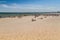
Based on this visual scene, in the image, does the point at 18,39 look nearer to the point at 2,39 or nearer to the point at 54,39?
the point at 2,39

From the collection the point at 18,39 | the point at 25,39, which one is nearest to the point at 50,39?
the point at 25,39

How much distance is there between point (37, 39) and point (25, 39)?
2.32 ft

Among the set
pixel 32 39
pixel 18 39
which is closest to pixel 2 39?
pixel 18 39

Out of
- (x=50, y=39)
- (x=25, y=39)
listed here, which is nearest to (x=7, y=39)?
(x=25, y=39)

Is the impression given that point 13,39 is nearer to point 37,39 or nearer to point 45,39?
point 37,39

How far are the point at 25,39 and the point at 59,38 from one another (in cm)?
206

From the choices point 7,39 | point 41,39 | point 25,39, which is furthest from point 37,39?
point 7,39

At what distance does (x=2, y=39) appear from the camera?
6789mm

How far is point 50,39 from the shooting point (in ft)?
22.1

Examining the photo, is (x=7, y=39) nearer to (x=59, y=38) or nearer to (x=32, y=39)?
(x=32, y=39)

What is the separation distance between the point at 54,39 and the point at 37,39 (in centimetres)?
100

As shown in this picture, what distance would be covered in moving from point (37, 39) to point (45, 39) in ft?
1.53

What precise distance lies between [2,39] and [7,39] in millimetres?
293

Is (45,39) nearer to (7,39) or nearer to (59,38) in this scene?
(59,38)
